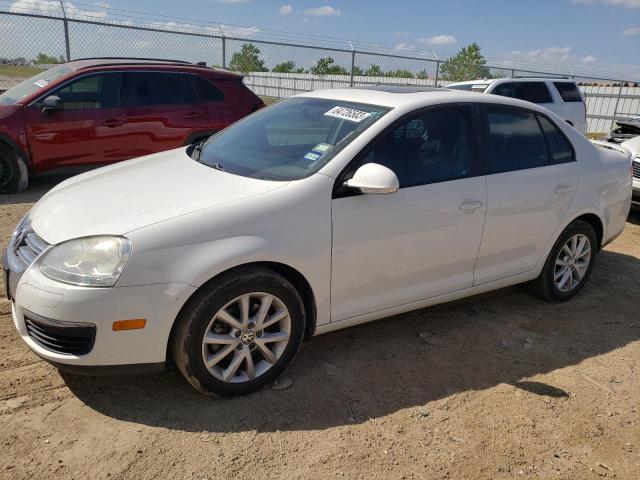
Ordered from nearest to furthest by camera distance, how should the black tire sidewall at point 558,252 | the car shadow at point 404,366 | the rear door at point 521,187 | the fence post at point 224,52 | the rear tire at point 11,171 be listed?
the car shadow at point 404,366
the rear door at point 521,187
the black tire sidewall at point 558,252
the rear tire at point 11,171
the fence post at point 224,52

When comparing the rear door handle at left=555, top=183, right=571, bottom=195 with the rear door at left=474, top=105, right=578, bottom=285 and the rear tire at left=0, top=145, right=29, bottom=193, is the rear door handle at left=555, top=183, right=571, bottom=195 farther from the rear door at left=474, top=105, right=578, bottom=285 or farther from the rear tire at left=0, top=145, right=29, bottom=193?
the rear tire at left=0, top=145, right=29, bottom=193

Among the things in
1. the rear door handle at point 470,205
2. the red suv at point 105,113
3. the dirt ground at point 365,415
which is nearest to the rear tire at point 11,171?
Answer: the red suv at point 105,113

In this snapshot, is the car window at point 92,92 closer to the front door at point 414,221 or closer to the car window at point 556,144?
the front door at point 414,221

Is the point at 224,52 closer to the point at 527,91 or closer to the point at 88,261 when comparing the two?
the point at 527,91

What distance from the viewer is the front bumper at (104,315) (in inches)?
102

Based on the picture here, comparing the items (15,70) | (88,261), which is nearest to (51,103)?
(15,70)

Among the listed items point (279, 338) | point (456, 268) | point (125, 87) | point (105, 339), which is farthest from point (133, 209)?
point (125, 87)

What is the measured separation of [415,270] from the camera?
354 centimetres

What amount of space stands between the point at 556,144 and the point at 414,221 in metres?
1.65

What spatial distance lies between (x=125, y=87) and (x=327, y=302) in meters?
5.39

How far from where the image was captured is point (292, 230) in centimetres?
299

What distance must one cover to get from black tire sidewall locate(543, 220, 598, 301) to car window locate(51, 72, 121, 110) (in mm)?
5655

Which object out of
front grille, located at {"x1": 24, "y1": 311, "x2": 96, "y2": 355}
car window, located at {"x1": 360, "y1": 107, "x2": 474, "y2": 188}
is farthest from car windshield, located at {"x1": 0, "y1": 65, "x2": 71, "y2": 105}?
car window, located at {"x1": 360, "y1": 107, "x2": 474, "y2": 188}

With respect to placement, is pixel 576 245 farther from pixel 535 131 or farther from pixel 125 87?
pixel 125 87
